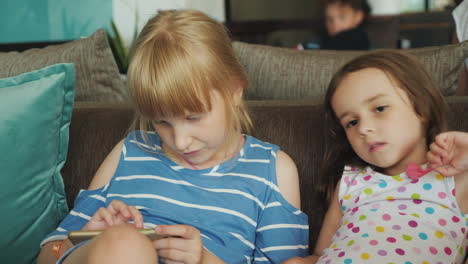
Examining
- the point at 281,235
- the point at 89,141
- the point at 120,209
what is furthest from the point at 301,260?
the point at 89,141

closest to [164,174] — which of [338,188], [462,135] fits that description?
[338,188]

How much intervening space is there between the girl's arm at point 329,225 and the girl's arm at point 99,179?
584 mm

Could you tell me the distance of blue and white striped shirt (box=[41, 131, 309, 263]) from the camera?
128cm

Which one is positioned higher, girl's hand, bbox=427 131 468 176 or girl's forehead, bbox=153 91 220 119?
girl's forehead, bbox=153 91 220 119

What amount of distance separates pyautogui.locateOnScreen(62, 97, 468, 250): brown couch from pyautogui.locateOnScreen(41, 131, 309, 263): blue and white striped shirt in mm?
79

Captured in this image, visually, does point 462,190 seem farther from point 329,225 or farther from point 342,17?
point 342,17

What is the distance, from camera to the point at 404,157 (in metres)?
1.32

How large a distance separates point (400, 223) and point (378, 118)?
250 mm

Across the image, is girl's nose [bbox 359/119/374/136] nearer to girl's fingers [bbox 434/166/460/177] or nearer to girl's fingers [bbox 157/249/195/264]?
girl's fingers [bbox 434/166/460/177]

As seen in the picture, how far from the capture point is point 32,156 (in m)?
1.36

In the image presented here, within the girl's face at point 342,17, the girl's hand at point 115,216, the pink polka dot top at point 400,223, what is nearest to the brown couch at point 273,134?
the pink polka dot top at point 400,223

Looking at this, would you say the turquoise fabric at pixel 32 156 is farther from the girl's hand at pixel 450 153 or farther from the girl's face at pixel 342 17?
the girl's face at pixel 342 17

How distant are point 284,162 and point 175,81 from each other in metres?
0.37

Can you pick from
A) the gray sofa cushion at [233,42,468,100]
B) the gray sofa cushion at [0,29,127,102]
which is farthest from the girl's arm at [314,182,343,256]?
the gray sofa cushion at [0,29,127,102]
